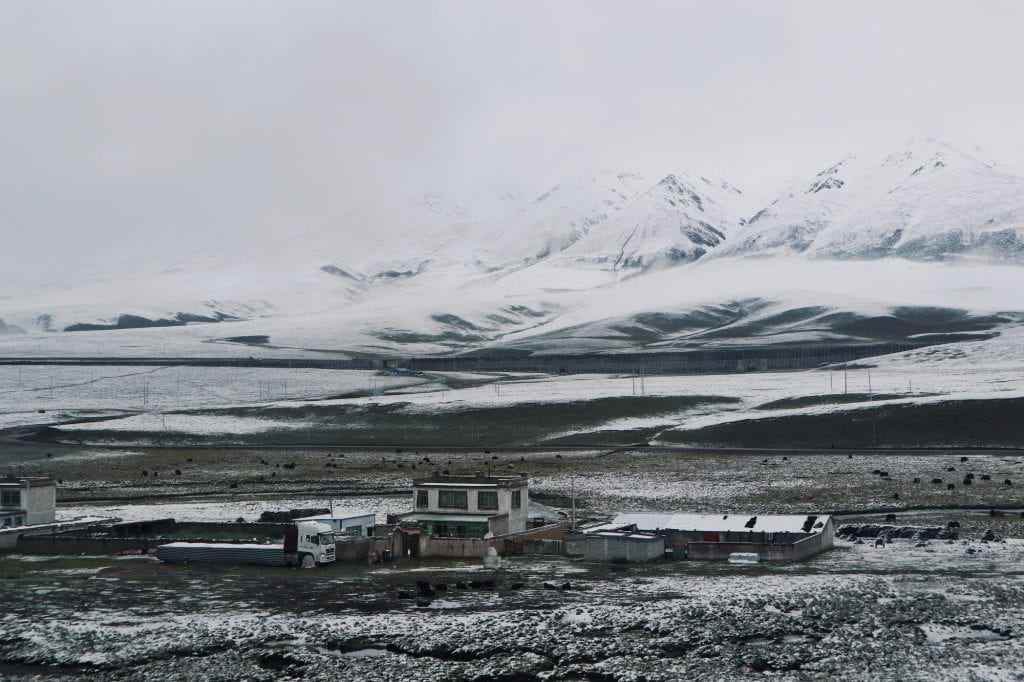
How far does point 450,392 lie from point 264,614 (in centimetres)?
11875

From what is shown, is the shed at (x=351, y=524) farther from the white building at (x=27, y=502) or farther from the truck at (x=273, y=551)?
the white building at (x=27, y=502)

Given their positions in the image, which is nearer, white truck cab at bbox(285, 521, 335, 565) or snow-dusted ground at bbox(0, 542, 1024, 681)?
snow-dusted ground at bbox(0, 542, 1024, 681)

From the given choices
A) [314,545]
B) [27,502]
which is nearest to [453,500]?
[314,545]

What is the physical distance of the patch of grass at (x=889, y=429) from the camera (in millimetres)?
101500

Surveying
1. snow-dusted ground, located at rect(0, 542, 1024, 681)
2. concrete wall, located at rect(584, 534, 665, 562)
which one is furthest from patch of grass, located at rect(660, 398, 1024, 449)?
snow-dusted ground, located at rect(0, 542, 1024, 681)

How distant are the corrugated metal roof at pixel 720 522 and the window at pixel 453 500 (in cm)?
661

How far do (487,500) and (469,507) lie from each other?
0.93 metres

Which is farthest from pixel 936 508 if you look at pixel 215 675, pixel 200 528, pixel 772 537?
pixel 215 675

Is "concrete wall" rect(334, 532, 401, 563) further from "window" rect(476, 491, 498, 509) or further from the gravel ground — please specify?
"window" rect(476, 491, 498, 509)

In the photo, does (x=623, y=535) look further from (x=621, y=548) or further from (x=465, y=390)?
(x=465, y=390)

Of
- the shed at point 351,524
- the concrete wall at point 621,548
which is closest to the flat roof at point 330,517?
the shed at point 351,524

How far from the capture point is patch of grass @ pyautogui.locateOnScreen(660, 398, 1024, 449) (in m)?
102

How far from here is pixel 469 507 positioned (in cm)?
5925

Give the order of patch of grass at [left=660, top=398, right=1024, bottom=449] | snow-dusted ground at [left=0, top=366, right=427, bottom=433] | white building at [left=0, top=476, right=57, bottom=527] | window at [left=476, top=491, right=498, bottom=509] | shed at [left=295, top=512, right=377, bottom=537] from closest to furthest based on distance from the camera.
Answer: shed at [left=295, top=512, right=377, bottom=537] < window at [left=476, top=491, right=498, bottom=509] < white building at [left=0, top=476, right=57, bottom=527] < patch of grass at [left=660, top=398, right=1024, bottom=449] < snow-dusted ground at [left=0, top=366, right=427, bottom=433]
